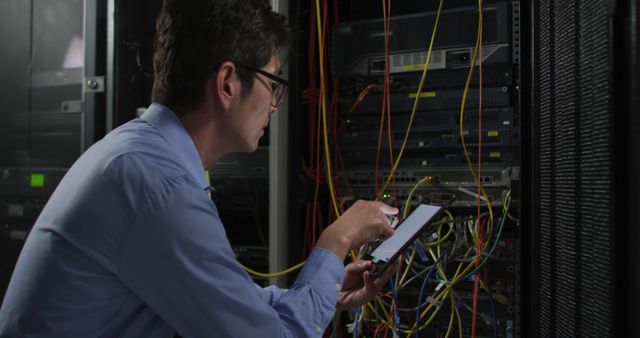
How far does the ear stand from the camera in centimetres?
98

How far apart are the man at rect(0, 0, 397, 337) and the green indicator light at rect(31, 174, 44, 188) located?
1.15 meters

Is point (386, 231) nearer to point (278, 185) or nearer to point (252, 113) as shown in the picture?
point (252, 113)

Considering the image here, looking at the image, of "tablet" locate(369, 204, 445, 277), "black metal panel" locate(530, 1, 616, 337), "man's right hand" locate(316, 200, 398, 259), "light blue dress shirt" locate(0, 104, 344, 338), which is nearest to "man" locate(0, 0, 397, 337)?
"light blue dress shirt" locate(0, 104, 344, 338)

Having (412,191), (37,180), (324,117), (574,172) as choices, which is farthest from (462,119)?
(37,180)

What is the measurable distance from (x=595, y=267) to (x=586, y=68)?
11.6 inches

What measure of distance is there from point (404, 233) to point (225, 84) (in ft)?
1.76

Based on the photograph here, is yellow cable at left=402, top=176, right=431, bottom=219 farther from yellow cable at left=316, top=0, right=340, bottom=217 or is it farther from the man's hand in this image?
the man's hand

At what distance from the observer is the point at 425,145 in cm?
167

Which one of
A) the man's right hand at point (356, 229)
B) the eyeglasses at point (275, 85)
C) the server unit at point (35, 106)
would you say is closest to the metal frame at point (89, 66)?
the server unit at point (35, 106)

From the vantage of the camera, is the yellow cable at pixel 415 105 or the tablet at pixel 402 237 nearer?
the tablet at pixel 402 237

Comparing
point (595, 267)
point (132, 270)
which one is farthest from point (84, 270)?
point (595, 267)

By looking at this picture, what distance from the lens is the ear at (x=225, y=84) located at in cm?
98

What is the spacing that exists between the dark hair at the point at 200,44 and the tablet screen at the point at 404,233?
486 millimetres

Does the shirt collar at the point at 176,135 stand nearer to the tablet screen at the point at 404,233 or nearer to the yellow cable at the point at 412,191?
the tablet screen at the point at 404,233
